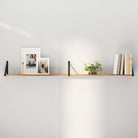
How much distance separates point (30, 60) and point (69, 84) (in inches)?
18.9

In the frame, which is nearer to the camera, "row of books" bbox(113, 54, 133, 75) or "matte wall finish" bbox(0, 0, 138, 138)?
"row of books" bbox(113, 54, 133, 75)

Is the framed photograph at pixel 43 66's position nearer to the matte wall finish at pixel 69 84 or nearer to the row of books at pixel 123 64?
the matte wall finish at pixel 69 84

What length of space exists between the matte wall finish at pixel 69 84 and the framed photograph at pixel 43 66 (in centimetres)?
11

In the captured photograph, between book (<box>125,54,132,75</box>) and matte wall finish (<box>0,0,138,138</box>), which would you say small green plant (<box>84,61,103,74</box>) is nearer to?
matte wall finish (<box>0,0,138,138</box>)

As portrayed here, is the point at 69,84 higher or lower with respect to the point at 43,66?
lower

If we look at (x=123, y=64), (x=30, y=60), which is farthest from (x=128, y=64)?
(x=30, y=60)

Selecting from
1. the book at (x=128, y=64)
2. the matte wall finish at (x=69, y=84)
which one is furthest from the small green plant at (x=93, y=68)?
the book at (x=128, y=64)

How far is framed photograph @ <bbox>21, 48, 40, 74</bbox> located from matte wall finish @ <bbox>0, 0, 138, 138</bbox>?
2.8 inches

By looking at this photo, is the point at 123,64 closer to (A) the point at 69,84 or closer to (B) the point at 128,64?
(B) the point at 128,64

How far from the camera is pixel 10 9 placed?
2.22m

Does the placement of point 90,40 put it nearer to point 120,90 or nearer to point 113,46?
point 113,46

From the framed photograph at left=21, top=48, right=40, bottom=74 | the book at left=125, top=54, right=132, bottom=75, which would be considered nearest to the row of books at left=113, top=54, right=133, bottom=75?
the book at left=125, top=54, right=132, bottom=75

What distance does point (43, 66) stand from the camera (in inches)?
83.4

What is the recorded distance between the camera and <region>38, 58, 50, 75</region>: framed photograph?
6.92ft
